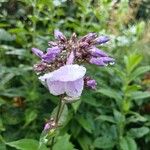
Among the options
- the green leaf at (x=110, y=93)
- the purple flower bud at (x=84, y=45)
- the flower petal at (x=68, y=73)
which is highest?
the purple flower bud at (x=84, y=45)

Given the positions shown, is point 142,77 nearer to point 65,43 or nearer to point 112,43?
point 112,43

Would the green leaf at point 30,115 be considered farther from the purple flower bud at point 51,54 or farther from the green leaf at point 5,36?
the purple flower bud at point 51,54

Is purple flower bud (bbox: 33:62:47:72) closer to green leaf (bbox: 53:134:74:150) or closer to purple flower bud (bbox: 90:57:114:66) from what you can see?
purple flower bud (bbox: 90:57:114:66)

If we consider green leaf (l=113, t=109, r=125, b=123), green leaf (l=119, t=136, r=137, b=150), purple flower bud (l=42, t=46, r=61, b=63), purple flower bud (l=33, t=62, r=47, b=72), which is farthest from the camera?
green leaf (l=113, t=109, r=125, b=123)

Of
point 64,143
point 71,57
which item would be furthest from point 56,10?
point 71,57

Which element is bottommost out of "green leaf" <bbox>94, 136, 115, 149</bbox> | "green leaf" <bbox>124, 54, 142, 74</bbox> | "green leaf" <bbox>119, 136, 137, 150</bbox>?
"green leaf" <bbox>94, 136, 115, 149</bbox>

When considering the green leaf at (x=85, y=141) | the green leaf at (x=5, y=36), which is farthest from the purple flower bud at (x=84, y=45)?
the green leaf at (x=5, y=36)

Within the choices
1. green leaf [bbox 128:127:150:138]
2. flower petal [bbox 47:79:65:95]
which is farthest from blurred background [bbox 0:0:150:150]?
flower petal [bbox 47:79:65:95]

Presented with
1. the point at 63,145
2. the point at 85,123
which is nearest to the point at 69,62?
the point at 63,145
